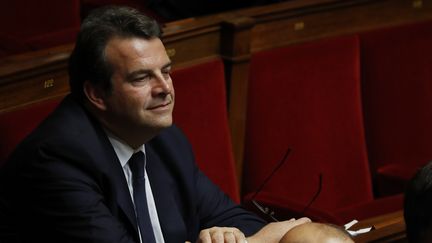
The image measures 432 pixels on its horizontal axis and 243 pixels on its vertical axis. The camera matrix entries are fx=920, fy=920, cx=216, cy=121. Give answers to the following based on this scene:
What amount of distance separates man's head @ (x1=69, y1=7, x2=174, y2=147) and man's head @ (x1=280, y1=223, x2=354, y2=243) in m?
0.21

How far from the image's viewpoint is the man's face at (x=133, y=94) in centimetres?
63

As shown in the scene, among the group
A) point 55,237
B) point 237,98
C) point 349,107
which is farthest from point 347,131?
point 55,237

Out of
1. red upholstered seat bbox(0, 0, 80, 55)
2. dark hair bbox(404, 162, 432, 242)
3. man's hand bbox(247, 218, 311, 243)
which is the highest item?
red upholstered seat bbox(0, 0, 80, 55)

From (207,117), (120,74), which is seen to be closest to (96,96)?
(120,74)

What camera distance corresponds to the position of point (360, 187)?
1.00m

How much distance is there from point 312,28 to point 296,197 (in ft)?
0.60

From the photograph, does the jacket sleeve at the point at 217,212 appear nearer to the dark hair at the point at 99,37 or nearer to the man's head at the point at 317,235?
the dark hair at the point at 99,37

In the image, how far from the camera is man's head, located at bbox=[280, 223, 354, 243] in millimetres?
435

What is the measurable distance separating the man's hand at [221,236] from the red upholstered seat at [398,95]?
0.48m

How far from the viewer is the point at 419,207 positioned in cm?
42

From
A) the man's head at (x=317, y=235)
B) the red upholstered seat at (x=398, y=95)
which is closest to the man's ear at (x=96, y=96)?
the man's head at (x=317, y=235)

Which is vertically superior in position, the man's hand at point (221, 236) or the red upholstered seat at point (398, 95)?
the red upholstered seat at point (398, 95)

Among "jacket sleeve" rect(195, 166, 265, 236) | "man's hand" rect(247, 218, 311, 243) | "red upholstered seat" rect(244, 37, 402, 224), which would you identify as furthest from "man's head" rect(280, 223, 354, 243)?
"red upholstered seat" rect(244, 37, 402, 224)

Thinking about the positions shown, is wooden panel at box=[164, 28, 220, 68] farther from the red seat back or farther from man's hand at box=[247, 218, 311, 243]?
man's hand at box=[247, 218, 311, 243]
